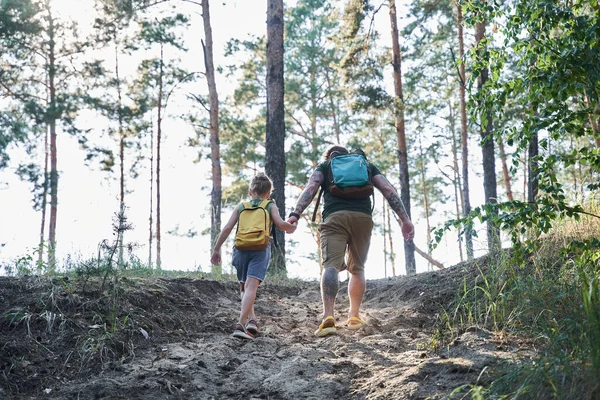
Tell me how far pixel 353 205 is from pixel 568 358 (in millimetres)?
3087

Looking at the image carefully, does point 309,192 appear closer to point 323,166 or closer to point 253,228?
point 323,166

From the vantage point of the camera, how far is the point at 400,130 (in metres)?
17.3

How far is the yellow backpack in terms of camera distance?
541 centimetres

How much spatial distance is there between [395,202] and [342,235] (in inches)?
26.2

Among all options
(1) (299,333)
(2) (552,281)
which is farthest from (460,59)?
(1) (299,333)

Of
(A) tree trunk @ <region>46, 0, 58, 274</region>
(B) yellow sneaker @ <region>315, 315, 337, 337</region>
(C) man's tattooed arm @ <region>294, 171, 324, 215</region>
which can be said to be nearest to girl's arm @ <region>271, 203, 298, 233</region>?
(C) man's tattooed arm @ <region>294, 171, 324, 215</region>

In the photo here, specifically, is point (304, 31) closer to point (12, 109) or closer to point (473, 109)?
point (12, 109)

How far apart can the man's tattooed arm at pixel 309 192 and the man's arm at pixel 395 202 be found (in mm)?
611

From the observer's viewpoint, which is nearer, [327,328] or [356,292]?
[327,328]

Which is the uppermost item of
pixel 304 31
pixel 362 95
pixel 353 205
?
pixel 304 31

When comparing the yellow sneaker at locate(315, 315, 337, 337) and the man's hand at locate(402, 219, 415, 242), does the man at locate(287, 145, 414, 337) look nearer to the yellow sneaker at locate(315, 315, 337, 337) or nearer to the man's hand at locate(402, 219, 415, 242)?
the man's hand at locate(402, 219, 415, 242)

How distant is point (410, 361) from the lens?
3939mm

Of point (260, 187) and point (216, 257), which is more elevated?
point (260, 187)

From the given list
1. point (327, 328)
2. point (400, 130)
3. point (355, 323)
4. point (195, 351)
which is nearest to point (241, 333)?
point (195, 351)
